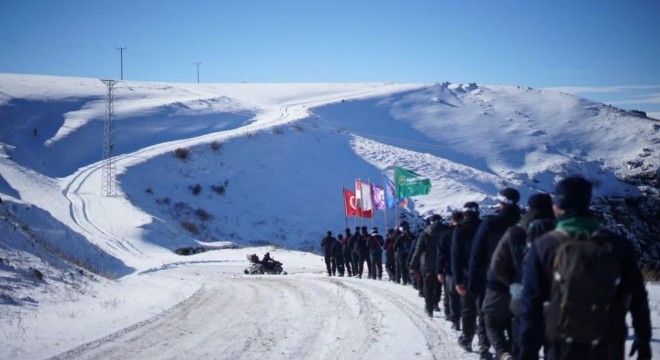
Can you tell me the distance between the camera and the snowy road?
8352 mm

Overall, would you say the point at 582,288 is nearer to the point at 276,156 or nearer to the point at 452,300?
the point at 452,300

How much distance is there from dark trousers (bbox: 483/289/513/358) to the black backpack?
2.27 meters

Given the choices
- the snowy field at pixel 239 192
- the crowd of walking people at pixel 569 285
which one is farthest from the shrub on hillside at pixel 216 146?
the crowd of walking people at pixel 569 285

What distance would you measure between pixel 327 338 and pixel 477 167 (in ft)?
192

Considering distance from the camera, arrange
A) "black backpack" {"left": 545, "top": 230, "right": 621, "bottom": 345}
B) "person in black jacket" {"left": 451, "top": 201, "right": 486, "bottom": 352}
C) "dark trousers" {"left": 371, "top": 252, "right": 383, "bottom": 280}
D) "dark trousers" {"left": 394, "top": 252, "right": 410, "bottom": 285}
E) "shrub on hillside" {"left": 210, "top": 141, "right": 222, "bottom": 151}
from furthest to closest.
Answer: "shrub on hillside" {"left": 210, "top": 141, "right": 222, "bottom": 151} < "dark trousers" {"left": 371, "top": 252, "right": 383, "bottom": 280} < "dark trousers" {"left": 394, "top": 252, "right": 410, "bottom": 285} < "person in black jacket" {"left": 451, "top": 201, "right": 486, "bottom": 352} < "black backpack" {"left": 545, "top": 230, "right": 621, "bottom": 345}

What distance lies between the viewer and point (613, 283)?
406 centimetres

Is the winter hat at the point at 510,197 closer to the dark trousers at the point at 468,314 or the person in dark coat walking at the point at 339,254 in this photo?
the dark trousers at the point at 468,314

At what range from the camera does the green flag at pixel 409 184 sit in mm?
25000

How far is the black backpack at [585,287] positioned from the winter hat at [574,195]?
0.34 metres

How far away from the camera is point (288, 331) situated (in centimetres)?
1001

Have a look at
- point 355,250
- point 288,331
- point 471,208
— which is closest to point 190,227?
point 355,250

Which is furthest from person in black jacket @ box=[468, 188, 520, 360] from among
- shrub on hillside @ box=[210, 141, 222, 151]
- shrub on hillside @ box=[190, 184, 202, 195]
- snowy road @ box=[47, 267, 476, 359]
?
shrub on hillside @ box=[210, 141, 222, 151]

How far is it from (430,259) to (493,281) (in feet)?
15.7

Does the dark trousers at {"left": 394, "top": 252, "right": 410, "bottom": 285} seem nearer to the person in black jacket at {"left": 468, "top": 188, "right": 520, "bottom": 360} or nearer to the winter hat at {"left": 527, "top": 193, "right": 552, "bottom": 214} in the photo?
the person in black jacket at {"left": 468, "top": 188, "right": 520, "bottom": 360}
